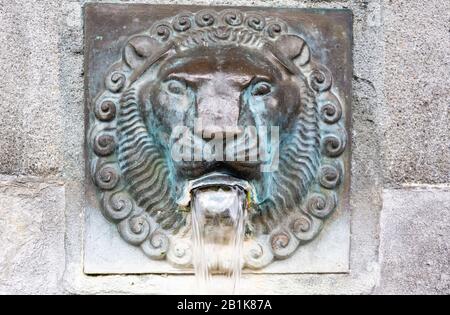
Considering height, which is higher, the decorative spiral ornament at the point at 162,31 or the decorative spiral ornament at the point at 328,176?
the decorative spiral ornament at the point at 162,31

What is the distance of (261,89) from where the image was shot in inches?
65.2

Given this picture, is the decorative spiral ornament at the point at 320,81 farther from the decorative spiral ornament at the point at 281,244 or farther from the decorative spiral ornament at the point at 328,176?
→ the decorative spiral ornament at the point at 281,244

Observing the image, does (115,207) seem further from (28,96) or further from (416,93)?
(416,93)

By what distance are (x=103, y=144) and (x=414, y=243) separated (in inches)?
22.0

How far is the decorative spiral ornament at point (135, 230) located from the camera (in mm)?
1684

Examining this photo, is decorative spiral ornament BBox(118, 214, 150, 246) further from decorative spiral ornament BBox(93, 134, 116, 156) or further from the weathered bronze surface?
decorative spiral ornament BBox(93, 134, 116, 156)

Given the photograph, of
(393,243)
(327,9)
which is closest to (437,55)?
(327,9)

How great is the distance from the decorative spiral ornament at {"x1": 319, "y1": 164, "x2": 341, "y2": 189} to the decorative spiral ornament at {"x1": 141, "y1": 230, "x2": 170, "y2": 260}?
0.28 metres

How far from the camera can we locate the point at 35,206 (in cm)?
170

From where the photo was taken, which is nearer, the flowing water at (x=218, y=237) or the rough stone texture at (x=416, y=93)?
the flowing water at (x=218, y=237)

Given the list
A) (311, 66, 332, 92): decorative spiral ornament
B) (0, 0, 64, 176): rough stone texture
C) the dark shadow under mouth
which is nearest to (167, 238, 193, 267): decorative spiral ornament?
the dark shadow under mouth

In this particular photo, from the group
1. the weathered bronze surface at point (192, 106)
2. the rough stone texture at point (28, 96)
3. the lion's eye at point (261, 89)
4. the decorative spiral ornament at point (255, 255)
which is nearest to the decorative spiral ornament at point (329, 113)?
the weathered bronze surface at point (192, 106)

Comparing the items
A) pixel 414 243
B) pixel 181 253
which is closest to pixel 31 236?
pixel 181 253

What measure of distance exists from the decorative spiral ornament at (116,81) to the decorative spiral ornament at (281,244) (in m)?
0.36
